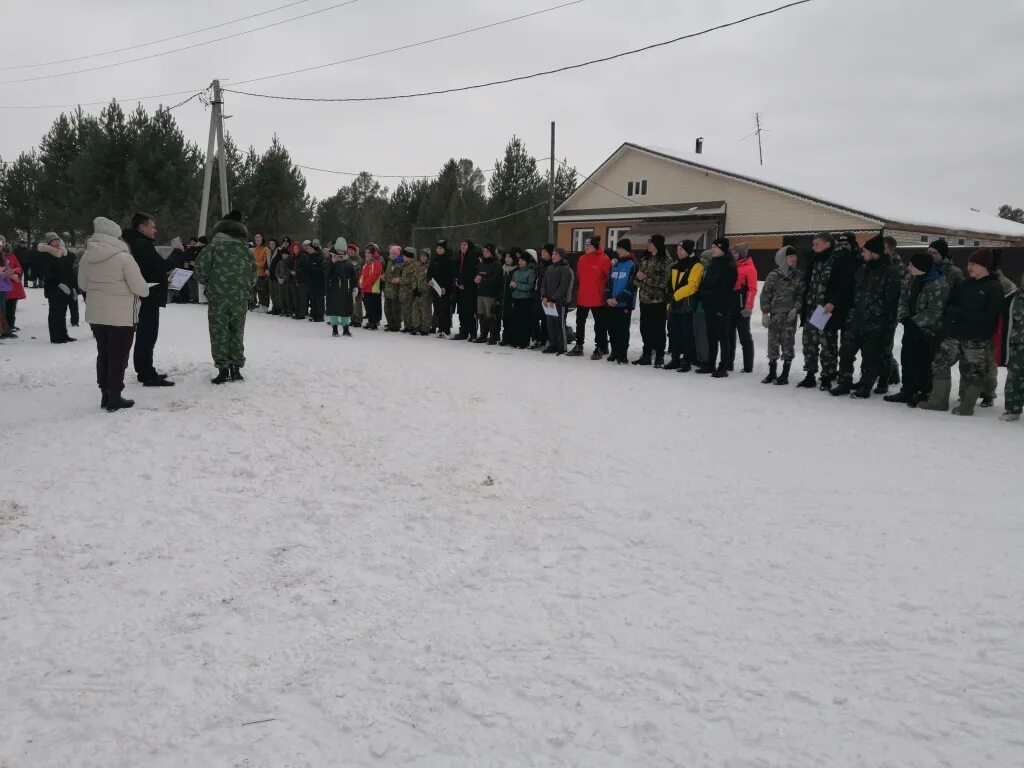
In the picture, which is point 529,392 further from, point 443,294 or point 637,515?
point 443,294

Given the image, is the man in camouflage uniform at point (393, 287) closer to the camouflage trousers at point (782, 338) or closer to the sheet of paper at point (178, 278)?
the sheet of paper at point (178, 278)

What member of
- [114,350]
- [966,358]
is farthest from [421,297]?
[966,358]

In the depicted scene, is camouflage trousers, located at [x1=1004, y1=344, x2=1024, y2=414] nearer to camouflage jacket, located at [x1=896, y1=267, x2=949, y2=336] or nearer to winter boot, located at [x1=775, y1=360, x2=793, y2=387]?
camouflage jacket, located at [x1=896, y1=267, x2=949, y2=336]

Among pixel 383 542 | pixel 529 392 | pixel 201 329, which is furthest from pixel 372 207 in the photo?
pixel 383 542

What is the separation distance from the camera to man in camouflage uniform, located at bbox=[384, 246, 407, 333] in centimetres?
1525

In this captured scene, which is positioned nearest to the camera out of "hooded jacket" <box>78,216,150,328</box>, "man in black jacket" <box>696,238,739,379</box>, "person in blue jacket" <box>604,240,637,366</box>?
"hooded jacket" <box>78,216,150,328</box>

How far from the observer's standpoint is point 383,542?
4.29 metres

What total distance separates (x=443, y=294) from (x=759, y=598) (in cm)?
1155

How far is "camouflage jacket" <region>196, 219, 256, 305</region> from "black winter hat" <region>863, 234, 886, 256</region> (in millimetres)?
7366

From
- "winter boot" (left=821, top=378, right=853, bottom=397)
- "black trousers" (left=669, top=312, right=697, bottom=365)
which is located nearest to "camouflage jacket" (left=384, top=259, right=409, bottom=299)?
"black trousers" (left=669, top=312, right=697, bottom=365)

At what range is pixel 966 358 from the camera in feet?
26.1

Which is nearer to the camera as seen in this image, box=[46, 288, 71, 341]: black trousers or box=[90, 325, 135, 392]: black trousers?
box=[90, 325, 135, 392]: black trousers

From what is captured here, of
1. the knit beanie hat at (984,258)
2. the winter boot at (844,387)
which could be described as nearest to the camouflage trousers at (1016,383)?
the knit beanie hat at (984,258)

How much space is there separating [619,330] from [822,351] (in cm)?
326
